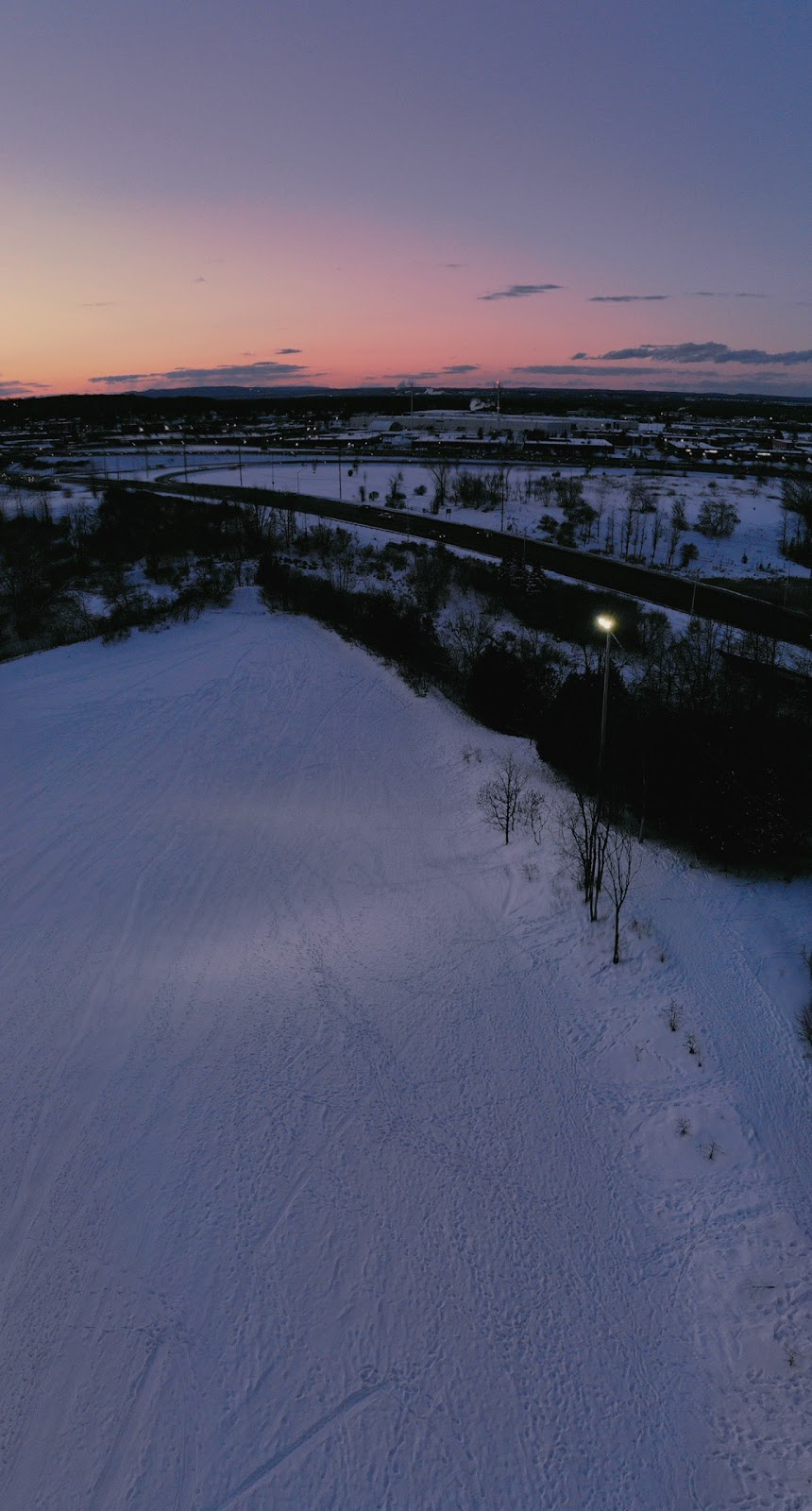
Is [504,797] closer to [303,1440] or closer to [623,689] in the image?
[623,689]

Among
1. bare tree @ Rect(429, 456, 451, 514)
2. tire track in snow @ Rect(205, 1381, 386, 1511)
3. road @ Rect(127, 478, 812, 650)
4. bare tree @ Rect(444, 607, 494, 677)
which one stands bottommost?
tire track in snow @ Rect(205, 1381, 386, 1511)

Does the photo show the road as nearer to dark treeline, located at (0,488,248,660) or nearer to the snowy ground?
the snowy ground

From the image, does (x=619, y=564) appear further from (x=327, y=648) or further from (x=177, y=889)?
(x=177, y=889)

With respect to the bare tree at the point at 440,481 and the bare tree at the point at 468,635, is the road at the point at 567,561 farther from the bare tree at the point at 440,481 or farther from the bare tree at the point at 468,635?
the bare tree at the point at 468,635

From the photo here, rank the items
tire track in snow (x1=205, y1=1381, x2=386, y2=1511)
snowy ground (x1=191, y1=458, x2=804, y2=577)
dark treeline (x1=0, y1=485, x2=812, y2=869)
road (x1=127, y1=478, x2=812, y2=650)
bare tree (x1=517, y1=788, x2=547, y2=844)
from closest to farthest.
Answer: tire track in snow (x1=205, y1=1381, x2=386, y2=1511)
dark treeline (x1=0, y1=485, x2=812, y2=869)
bare tree (x1=517, y1=788, x2=547, y2=844)
road (x1=127, y1=478, x2=812, y2=650)
snowy ground (x1=191, y1=458, x2=804, y2=577)

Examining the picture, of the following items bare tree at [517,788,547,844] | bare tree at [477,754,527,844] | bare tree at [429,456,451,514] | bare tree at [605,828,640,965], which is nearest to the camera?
bare tree at [605,828,640,965]

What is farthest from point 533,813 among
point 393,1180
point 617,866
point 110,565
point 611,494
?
point 611,494

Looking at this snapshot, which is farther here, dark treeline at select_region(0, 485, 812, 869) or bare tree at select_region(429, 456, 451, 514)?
bare tree at select_region(429, 456, 451, 514)

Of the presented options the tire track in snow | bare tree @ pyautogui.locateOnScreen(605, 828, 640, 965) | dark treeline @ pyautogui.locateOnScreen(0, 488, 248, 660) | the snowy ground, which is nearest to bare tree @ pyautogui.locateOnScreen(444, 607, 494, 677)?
bare tree @ pyautogui.locateOnScreen(605, 828, 640, 965)
